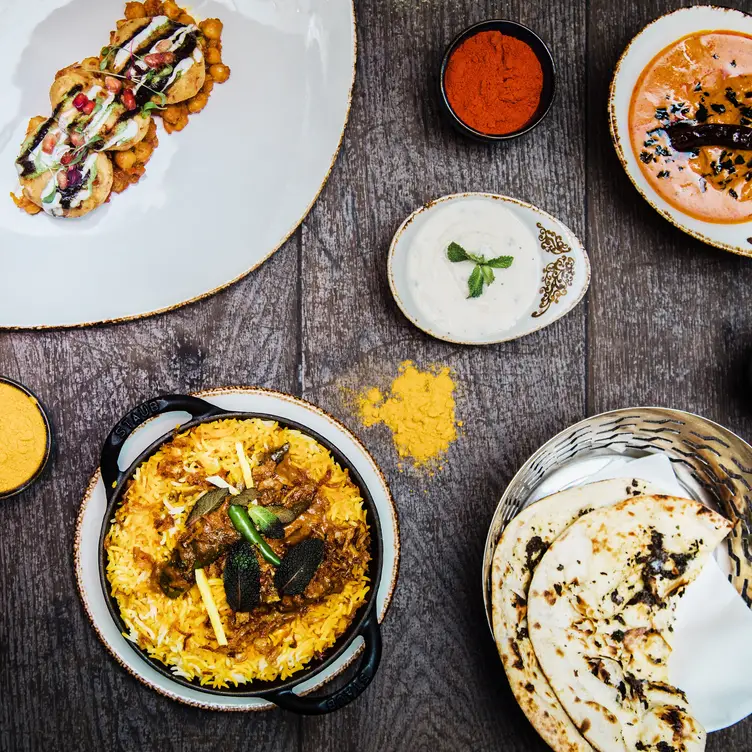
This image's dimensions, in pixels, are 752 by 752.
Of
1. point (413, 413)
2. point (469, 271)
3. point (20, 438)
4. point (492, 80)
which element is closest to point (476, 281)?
point (469, 271)

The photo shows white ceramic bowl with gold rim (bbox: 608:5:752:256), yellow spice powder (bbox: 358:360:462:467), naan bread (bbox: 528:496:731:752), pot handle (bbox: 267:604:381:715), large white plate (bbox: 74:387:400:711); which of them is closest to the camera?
pot handle (bbox: 267:604:381:715)

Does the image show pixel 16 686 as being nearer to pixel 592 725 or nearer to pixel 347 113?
pixel 592 725

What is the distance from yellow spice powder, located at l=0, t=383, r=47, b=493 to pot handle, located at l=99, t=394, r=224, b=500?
0.93 feet

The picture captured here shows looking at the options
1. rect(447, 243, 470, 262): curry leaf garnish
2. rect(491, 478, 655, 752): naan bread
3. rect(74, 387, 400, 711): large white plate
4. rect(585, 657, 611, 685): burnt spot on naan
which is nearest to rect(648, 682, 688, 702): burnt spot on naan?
rect(585, 657, 611, 685): burnt spot on naan

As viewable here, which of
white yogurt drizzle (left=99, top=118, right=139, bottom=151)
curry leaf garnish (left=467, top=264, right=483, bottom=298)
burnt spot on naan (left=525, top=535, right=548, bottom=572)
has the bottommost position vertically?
burnt spot on naan (left=525, top=535, right=548, bottom=572)

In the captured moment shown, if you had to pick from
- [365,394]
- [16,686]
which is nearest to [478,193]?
[365,394]

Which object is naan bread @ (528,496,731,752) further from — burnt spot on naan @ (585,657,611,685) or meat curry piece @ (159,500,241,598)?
meat curry piece @ (159,500,241,598)

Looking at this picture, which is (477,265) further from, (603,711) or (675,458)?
(603,711)

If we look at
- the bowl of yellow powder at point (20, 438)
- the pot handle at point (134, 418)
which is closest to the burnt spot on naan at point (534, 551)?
the pot handle at point (134, 418)

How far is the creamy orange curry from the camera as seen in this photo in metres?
2.08

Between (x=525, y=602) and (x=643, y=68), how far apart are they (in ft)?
5.12

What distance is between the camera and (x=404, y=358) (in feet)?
7.16

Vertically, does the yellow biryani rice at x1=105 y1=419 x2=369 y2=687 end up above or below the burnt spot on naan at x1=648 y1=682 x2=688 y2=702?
above

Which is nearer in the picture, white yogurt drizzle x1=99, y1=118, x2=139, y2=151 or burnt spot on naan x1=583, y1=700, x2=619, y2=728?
burnt spot on naan x1=583, y1=700, x2=619, y2=728
